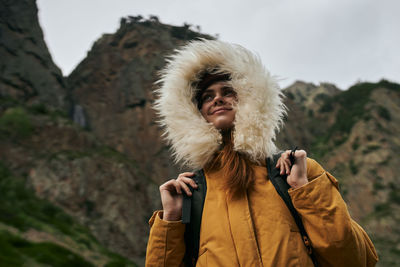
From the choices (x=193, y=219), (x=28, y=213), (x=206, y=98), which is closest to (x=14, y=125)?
(x=28, y=213)

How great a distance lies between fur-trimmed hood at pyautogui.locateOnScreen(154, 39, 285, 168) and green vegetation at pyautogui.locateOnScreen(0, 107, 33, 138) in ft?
70.0

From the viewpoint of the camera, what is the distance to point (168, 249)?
1733mm

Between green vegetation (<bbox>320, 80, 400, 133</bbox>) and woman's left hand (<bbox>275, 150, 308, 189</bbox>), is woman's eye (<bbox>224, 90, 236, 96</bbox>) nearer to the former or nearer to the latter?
woman's left hand (<bbox>275, 150, 308, 189</bbox>)

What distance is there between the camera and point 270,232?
1602 mm

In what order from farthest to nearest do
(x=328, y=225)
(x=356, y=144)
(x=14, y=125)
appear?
(x=356, y=144) < (x=14, y=125) < (x=328, y=225)

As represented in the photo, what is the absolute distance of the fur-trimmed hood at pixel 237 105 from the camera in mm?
1939

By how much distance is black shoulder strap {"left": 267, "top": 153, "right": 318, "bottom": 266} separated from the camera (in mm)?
1603

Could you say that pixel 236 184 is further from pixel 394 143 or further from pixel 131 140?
pixel 394 143

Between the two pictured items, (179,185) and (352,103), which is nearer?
(179,185)

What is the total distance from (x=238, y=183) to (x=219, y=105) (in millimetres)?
689

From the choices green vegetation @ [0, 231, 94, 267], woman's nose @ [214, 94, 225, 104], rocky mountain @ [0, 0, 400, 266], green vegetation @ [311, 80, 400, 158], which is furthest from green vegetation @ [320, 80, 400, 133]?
woman's nose @ [214, 94, 225, 104]

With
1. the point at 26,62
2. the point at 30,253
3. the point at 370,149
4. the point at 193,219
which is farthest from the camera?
the point at 26,62

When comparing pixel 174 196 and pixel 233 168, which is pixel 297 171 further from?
pixel 174 196

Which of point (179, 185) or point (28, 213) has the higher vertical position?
point (179, 185)
